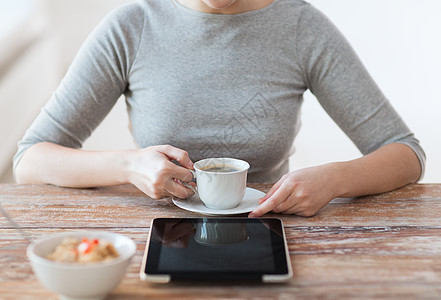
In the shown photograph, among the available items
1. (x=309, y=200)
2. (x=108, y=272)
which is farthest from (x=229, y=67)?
(x=108, y=272)

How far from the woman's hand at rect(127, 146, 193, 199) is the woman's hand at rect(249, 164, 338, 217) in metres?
0.16

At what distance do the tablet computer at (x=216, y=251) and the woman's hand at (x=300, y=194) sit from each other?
65 mm

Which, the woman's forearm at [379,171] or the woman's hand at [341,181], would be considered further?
the woman's forearm at [379,171]

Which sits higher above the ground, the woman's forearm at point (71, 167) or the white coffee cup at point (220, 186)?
the white coffee cup at point (220, 186)

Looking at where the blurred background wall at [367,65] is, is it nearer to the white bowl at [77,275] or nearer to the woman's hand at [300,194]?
the woman's hand at [300,194]

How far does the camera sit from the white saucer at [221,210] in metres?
1.09

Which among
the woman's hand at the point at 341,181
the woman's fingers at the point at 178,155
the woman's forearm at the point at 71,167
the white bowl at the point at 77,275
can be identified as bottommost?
the woman's forearm at the point at 71,167

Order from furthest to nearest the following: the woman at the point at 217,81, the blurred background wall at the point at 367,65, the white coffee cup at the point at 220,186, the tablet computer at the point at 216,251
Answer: the blurred background wall at the point at 367,65, the woman at the point at 217,81, the white coffee cup at the point at 220,186, the tablet computer at the point at 216,251

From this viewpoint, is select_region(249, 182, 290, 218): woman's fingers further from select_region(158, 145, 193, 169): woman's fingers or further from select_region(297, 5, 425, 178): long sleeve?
select_region(297, 5, 425, 178): long sleeve

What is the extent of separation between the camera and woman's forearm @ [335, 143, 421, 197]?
3.97 ft

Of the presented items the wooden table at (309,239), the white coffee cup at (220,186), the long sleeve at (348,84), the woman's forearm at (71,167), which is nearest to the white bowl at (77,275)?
the wooden table at (309,239)

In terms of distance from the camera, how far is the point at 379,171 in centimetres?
126

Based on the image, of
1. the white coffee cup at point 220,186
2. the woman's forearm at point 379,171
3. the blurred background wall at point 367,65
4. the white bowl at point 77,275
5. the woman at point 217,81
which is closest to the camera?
the white bowl at point 77,275

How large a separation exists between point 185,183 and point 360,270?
0.46 m
